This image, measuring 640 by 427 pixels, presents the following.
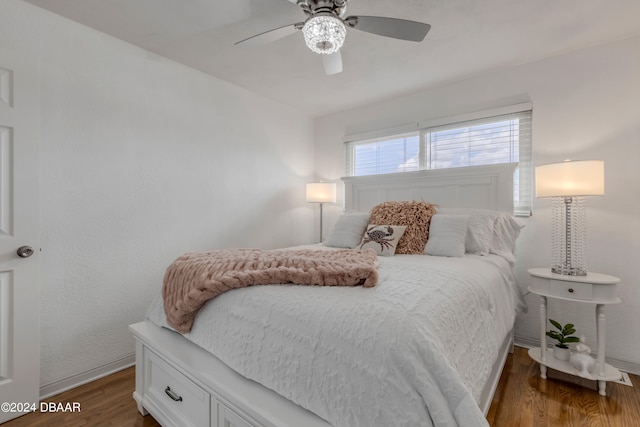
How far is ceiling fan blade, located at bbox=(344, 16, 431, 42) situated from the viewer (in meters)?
1.54

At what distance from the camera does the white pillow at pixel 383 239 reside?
2.24 metres

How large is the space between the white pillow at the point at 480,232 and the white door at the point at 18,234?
2.86 metres

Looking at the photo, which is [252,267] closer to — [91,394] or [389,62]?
[91,394]

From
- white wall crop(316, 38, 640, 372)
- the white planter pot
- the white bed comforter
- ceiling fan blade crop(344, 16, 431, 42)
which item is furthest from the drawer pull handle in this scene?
white wall crop(316, 38, 640, 372)

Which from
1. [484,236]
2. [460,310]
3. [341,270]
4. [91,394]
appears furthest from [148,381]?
[484,236]

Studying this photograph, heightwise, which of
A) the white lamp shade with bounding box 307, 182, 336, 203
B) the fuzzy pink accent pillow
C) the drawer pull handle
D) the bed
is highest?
the white lamp shade with bounding box 307, 182, 336, 203

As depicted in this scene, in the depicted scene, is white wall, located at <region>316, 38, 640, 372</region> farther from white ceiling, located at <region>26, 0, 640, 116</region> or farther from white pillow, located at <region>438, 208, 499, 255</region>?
white pillow, located at <region>438, 208, 499, 255</region>

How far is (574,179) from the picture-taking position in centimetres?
192

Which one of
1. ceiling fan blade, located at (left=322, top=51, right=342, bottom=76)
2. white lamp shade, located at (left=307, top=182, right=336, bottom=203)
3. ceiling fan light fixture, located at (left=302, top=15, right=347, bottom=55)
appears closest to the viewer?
ceiling fan light fixture, located at (left=302, top=15, right=347, bottom=55)

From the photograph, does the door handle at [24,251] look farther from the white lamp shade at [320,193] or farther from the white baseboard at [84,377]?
the white lamp shade at [320,193]

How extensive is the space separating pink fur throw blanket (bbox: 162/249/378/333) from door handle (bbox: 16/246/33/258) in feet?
2.87

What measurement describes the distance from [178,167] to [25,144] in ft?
3.18

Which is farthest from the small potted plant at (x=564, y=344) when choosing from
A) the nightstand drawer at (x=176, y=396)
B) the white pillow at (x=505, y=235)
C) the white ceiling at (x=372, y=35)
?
the nightstand drawer at (x=176, y=396)

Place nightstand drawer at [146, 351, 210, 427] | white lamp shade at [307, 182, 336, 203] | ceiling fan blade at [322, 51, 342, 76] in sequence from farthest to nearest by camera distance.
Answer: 1. white lamp shade at [307, 182, 336, 203]
2. ceiling fan blade at [322, 51, 342, 76]
3. nightstand drawer at [146, 351, 210, 427]
